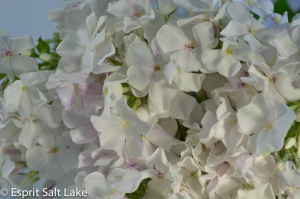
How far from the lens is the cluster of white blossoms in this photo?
414mm

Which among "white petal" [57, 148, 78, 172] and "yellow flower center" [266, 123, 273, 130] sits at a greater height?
"yellow flower center" [266, 123, 273, 130]

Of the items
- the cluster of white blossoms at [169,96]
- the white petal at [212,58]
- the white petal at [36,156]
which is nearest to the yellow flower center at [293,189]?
the cluster of white blossoms at [169,96]

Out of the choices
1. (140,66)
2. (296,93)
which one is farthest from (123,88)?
(296,93)

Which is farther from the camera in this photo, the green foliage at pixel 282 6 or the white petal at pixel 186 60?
the green foliage at pixel 282 6

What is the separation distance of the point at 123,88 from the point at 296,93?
0.12 metres

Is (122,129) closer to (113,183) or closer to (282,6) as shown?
(113,183)

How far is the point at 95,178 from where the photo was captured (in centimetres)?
45

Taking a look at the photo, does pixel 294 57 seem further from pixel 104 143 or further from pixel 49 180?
pixel 49 180

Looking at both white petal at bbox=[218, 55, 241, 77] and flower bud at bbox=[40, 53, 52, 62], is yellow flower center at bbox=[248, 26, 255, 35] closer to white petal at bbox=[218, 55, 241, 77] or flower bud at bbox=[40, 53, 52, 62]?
white petal at bbox=[218, 55, 241, 77]

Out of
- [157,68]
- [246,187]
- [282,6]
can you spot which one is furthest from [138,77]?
[282,6]

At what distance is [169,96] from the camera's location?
0.43m

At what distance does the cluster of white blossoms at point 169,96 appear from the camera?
41 centimetres

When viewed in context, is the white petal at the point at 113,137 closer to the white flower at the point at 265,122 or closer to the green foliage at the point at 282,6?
the white flower at the point at 265,122

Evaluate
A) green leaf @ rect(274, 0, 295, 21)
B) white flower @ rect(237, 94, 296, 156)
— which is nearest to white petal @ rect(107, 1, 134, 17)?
white flower @ rect(237, 94, 296, 156)
